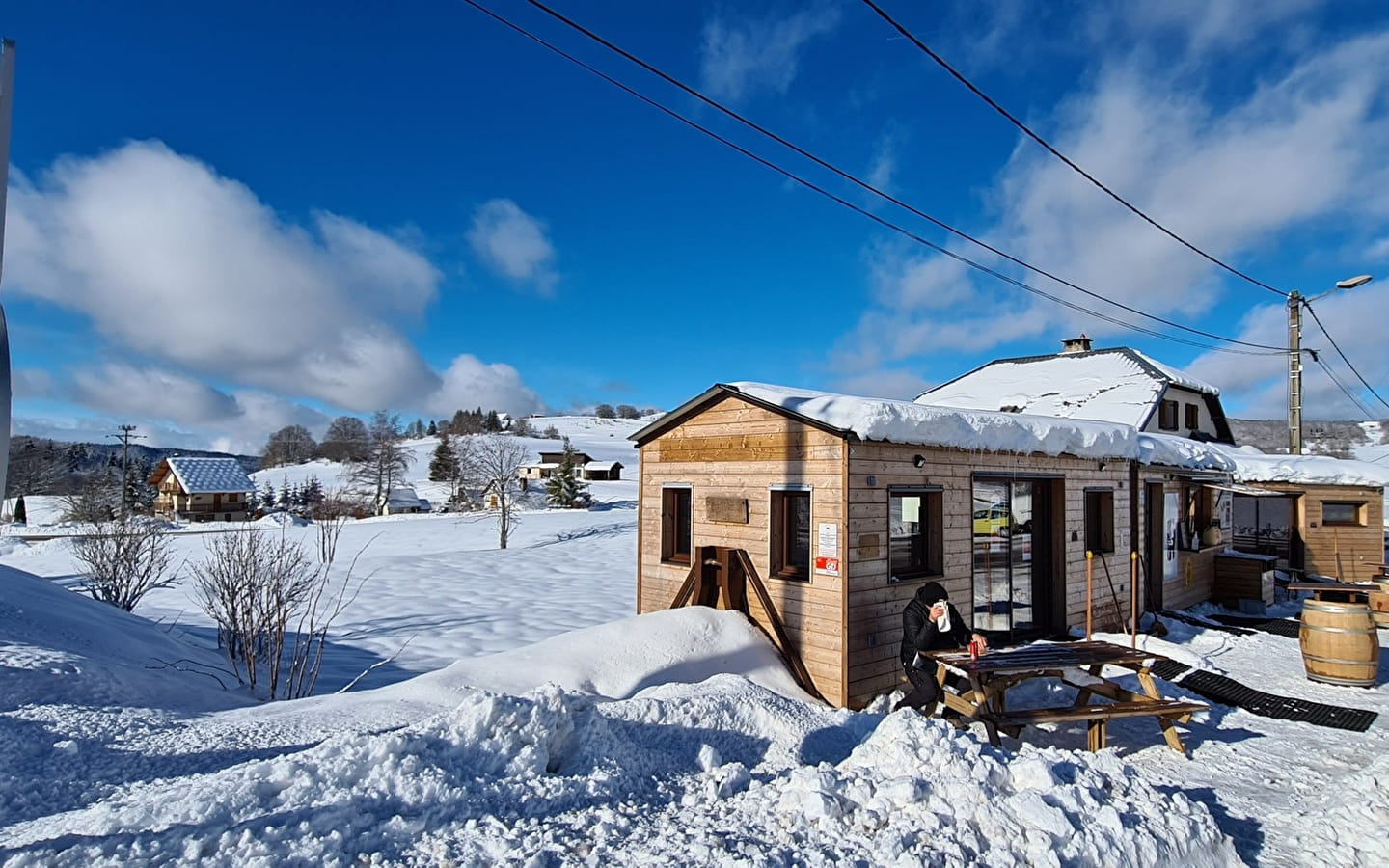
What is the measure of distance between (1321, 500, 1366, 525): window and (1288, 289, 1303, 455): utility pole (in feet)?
5.44

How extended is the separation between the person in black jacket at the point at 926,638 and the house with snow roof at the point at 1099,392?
40.7 ft

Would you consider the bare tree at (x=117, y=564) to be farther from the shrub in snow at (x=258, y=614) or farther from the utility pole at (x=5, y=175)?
the utility pole at (x=5, y=175)

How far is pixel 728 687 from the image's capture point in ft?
18.9

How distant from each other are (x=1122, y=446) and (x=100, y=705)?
12.2 meters

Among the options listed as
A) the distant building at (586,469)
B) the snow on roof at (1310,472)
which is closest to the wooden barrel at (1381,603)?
the snow on roof at (1310,472)

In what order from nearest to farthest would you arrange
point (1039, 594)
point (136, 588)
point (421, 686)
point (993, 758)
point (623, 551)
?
1. point (993, 758)
2. point (421, 686)
3. point (1039, 594)
4. point (136, 588)
5. point (623, 551)

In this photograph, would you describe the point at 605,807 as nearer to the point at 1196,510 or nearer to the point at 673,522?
the point at 673,522

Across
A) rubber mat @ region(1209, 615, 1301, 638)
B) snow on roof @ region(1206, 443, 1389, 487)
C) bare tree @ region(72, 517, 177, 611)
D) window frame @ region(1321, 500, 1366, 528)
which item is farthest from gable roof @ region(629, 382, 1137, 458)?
window frame @ region(1321, 500, 1366, 528)

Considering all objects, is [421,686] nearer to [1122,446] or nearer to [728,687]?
[728,687]

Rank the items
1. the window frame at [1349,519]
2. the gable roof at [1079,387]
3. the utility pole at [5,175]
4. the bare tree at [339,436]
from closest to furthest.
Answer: the utility pole at [5,175] < the window frame at [1349,519] < the gable roof at [1079,387] < the bare tree at [339,436]

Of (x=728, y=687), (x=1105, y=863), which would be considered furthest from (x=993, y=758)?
(x=728, y=687)

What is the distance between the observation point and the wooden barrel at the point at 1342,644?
25.7 feet

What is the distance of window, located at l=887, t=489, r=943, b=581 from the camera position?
313 inches

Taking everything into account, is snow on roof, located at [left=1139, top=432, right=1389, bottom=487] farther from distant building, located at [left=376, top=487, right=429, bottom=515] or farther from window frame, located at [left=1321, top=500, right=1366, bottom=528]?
distant building, located at [left=376, top=487, right=429, bottom=515]
